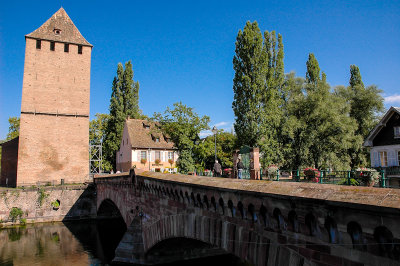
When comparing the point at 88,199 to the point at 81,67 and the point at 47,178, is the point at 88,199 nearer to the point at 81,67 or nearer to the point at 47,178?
the point at 47,178

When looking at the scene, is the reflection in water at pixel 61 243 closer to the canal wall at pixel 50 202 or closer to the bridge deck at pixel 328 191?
the canal wall at pixel 50 202

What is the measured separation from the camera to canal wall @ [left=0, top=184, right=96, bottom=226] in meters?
32.3

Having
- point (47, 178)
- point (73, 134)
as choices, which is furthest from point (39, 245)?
point (73, 134)

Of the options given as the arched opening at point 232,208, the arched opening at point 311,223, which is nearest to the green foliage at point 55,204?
the arched opening at point 232,208

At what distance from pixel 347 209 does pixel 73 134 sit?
40.0m

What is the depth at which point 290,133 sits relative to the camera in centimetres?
2945

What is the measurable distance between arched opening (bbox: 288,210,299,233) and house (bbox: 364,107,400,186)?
19717 mm

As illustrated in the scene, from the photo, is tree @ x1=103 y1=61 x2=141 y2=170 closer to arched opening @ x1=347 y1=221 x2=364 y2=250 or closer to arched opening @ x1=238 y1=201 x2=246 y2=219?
arched opening @ x1=238 y1=201 x2=246 y2=219

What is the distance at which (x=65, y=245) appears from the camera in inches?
940

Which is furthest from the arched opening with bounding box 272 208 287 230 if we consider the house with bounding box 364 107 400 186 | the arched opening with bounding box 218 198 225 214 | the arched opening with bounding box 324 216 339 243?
the house with bounding box 364 107 400 186

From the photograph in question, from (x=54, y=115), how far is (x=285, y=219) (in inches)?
1526

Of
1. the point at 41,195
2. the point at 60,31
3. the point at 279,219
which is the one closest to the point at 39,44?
the point at 60,31

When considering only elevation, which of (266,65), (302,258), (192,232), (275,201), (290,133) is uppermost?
(266,65)

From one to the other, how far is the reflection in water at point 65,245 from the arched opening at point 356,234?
43.4ft
